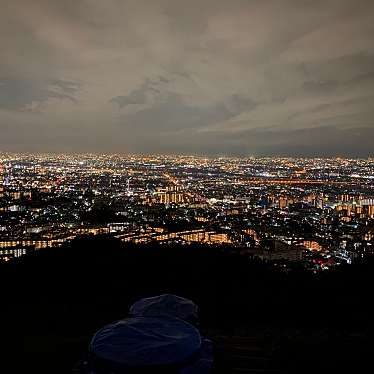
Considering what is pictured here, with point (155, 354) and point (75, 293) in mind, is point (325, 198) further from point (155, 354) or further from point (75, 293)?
point (155, 354)

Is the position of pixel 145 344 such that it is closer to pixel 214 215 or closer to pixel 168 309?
pixel 168 309

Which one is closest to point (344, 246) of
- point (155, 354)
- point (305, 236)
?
point (305, 236)

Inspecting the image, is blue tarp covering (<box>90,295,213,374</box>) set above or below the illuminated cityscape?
above

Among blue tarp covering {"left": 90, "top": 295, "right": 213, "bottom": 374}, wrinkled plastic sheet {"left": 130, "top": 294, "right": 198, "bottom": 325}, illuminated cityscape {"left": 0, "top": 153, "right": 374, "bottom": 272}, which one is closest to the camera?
blue tarp covering {"left": 90, "top": 295, "right": 213, "bottom": 374}

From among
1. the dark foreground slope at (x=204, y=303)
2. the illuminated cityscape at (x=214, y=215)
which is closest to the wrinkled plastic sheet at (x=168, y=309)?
the dark foreground slope at (x=204, y=303)

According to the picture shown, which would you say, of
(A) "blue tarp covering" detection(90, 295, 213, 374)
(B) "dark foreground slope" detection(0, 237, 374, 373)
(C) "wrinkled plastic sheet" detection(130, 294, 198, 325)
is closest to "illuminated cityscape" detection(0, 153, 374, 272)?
(B) "dark foreground slope" detection(0, 237, 374, 373)

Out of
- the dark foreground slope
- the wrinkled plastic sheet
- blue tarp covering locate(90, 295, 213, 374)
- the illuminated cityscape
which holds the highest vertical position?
blue tarp covering locate(90, 295, 213, 374)

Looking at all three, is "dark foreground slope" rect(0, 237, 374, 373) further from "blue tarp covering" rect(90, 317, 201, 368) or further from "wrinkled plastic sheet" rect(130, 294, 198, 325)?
"blue tarp covering" rect(90, 317, 201, 368)
